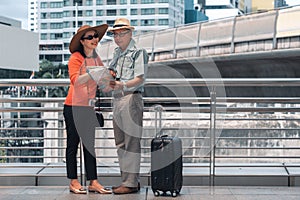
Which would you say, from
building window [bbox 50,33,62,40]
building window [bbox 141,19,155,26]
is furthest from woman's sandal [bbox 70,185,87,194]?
building window [bbox 141,19,155,26]

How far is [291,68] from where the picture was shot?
24.3 meters

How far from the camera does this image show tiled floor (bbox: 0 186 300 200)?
588cm

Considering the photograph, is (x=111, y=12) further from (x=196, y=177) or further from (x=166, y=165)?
(x=166, y=165)

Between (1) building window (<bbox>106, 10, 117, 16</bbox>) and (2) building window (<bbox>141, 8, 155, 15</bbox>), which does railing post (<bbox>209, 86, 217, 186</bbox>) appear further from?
(2) building window (<bbox>141, 8, 155, 15</bbox>)

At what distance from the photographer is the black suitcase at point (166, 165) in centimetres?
Answer: 589

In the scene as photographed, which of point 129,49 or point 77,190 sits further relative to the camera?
point 77,190

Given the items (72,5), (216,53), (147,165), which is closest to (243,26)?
(216,53)

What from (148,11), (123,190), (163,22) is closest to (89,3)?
(163,22)

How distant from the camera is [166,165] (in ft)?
19.4

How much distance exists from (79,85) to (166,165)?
111 centimetres

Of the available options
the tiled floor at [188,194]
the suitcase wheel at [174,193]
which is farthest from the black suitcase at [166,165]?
the tiled floor at [188,194]

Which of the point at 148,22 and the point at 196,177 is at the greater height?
the point at 148,22

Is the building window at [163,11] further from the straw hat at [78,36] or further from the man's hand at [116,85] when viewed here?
the man's hand at [116,85]

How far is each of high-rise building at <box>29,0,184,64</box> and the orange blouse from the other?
57.4 ft
